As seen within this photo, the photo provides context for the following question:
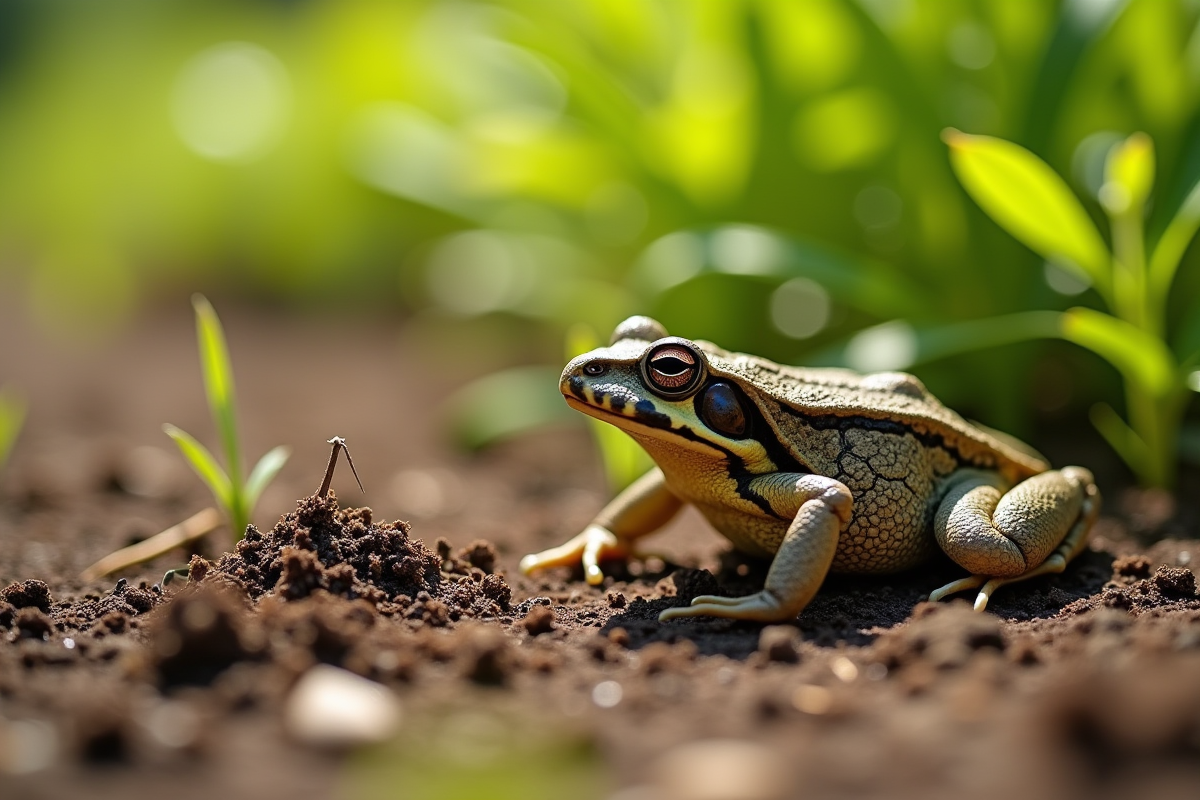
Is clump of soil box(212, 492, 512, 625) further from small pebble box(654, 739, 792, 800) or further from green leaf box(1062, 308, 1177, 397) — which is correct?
green leaf box(1062, 308, 1177, 397)

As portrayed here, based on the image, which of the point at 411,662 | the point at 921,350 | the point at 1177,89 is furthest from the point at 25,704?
Answer: the point at 1177,89

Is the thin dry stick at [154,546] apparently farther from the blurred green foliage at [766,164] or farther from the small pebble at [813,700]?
the small pebble at [813,700]

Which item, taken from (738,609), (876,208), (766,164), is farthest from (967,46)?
(738,609)

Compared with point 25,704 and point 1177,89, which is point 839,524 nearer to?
point 25,704

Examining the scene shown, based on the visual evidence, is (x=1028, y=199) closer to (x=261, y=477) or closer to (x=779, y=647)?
(x=779, y=647)

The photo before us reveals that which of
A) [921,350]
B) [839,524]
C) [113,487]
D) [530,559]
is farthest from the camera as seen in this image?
[113,487]

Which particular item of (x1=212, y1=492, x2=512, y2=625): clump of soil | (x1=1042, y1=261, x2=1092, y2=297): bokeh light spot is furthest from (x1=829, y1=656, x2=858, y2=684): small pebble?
(x1=1042, y1=261, x2=1092, y2=297): bokeh light spot
